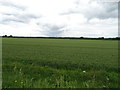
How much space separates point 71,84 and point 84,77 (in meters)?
1.36

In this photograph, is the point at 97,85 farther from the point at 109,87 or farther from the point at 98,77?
the point at 98,77

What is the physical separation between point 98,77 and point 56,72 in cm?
188

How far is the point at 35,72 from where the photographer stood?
7578 mm

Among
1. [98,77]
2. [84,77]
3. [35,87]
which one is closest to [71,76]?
[84,77]

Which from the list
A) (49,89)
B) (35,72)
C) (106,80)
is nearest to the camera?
(49,89)

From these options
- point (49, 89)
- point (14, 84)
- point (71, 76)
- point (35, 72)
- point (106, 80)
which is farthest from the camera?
point (35, 72)

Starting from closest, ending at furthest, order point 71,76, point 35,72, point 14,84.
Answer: point 14,84 → point 71,76 → point 35,72

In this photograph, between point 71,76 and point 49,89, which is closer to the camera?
point 49,89

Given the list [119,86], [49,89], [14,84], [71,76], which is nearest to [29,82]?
[14,84]

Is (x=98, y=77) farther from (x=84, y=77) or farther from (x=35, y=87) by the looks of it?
(x=35, y=87)

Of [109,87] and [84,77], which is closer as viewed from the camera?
[109,87]

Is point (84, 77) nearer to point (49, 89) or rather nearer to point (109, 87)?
point (109, 87)

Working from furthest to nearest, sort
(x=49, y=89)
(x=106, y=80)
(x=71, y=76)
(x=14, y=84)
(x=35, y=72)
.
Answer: (x=35, y=72)
(x=71, y=76)
(x=106, y=80)
(x=14, y=84)
(x=49, y=89)

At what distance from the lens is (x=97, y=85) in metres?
5.80
